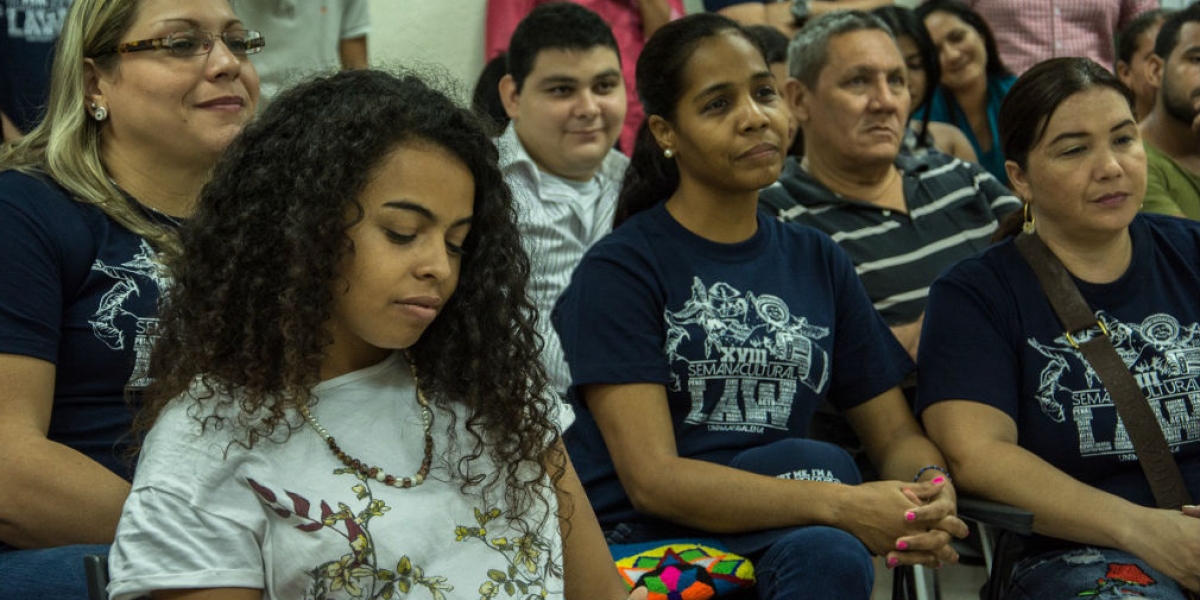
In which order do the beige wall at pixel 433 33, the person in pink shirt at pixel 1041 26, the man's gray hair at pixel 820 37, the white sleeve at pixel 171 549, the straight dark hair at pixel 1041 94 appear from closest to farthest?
the white sleeve at pixel 171 549 → the straight dark hair at pixel 1041 94 → the man's gray hair at pixel 820 37 → the beige wall at pixel 433 33 → the person in pink shirt at pixel 1041 26

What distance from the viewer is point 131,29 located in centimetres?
212

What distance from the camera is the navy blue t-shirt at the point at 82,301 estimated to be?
190 centimetres

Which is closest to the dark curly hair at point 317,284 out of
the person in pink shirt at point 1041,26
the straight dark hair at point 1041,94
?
the straight dark hair at point 1041,94

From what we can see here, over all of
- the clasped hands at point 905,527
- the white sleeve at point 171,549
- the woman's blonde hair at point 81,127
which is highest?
the woman's blonde hair at point 81,127

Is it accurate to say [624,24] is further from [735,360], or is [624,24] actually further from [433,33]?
[735,360]

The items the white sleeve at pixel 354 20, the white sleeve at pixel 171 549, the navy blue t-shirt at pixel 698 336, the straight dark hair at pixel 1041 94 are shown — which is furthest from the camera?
the white sleeve at pixel 354 20

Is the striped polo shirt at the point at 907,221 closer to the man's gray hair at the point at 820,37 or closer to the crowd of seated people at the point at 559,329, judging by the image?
the crowd of seated people at the point at 559,329

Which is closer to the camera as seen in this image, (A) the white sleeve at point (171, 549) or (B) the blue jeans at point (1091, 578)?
(A) the white sleeve at point (171, 549)

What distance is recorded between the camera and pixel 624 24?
164 inches

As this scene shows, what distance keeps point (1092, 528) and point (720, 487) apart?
65 cm

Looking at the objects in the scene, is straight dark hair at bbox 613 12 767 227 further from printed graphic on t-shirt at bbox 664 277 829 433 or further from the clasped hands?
the clasped hands

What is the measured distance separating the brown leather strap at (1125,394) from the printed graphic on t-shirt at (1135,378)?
0.02 meters

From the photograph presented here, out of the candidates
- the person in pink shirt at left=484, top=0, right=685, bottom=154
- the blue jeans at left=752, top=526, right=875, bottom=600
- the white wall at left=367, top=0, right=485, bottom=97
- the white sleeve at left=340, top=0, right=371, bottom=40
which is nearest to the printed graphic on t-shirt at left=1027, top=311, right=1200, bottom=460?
the blue jeans at left=752, top=526, right=875, bottom=600

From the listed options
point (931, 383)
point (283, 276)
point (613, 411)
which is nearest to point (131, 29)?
point (283, 276)
